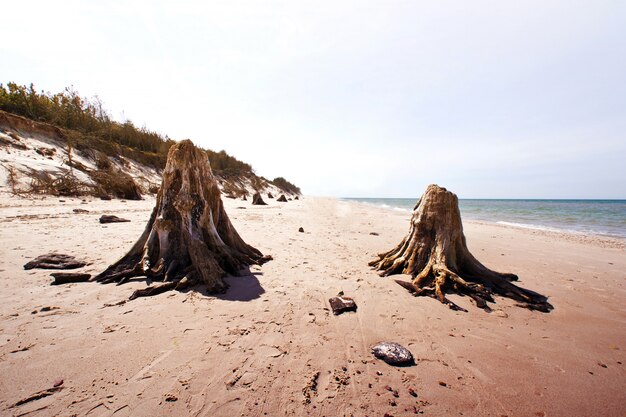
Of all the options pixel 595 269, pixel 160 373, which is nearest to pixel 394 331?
pixel 160 373

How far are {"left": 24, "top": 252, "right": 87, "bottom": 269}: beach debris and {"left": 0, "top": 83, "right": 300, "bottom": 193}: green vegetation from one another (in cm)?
1332

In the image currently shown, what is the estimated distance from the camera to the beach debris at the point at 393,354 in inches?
101

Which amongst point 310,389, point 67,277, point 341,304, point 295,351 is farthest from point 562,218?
point 67,277

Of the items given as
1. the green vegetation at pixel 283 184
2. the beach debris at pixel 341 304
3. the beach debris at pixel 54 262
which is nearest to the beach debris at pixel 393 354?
the beach debris at pixel 341 304

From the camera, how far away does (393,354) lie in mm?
2633

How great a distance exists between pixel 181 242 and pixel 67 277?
171 cm

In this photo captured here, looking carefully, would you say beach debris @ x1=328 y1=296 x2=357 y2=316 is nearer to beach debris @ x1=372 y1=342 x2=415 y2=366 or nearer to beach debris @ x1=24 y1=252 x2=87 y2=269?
beach debris @ x1=372 y1=342 x2=415 y2=366

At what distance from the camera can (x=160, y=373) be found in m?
2.27

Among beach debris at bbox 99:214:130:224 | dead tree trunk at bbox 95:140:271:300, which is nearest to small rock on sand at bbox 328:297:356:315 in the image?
dead tree trunk at bbox 95:140:271:300

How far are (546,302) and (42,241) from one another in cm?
1054

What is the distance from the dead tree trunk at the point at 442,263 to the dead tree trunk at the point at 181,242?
3403mm

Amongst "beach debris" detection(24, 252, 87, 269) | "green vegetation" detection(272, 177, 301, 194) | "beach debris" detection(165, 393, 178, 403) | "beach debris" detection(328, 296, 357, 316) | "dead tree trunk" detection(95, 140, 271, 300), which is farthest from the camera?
"green vegetation" detection(272, 177, 301, 194)

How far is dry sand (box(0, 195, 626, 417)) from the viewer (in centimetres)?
206

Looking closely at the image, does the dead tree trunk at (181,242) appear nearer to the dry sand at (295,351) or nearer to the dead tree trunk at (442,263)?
the dry sand at (295,351)
